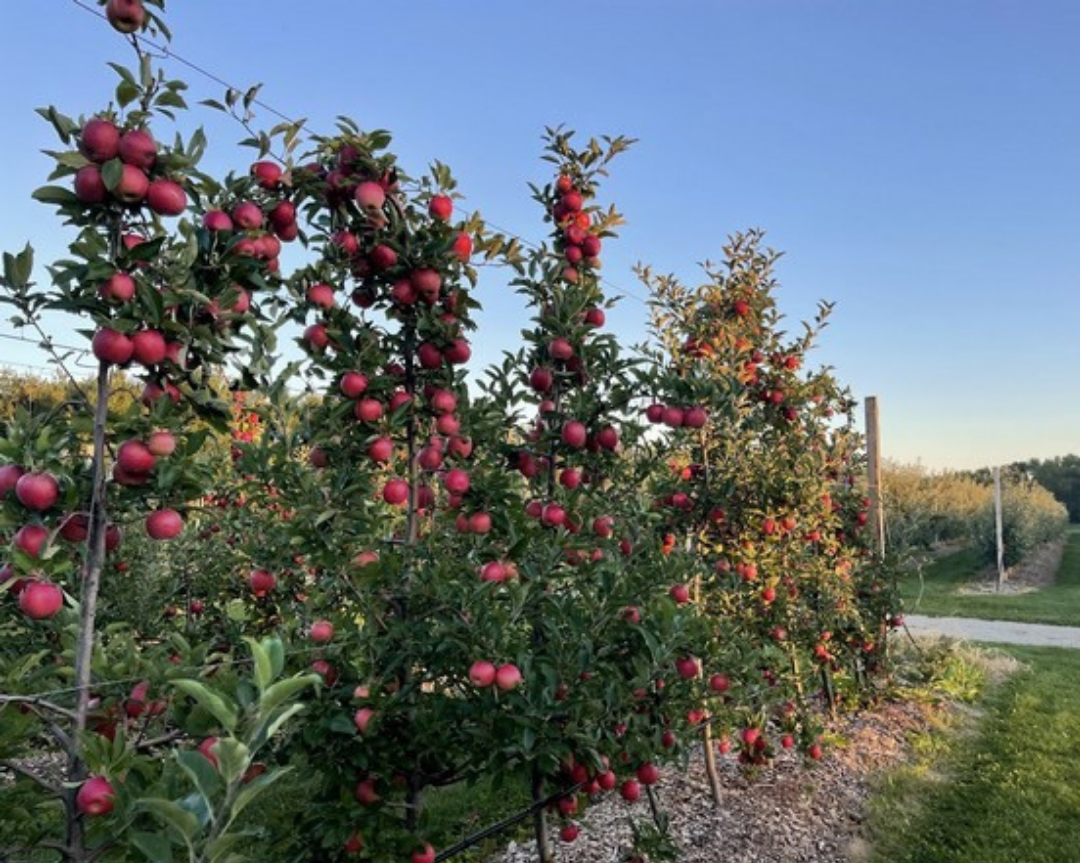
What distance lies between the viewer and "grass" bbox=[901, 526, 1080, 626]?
14.2m

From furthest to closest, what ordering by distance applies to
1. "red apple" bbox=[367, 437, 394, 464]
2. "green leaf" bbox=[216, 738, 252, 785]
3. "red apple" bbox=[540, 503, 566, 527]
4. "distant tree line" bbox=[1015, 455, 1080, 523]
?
"distant tree line" bbox=[1015, 455, 1080, 523], "red apple" bbox=[540, 503, 566, 527], "red apple" bbox=[367, 437, 394, 464], "green leaf" bbox=[216, 738, 252, 785]

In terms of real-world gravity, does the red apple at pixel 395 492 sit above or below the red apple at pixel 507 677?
above

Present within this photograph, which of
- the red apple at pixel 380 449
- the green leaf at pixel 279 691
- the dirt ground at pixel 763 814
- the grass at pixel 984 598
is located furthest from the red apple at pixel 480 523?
the grass at pixel 984 598

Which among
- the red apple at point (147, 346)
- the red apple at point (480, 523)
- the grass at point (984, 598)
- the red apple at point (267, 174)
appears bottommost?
the grass at point (984, 598)

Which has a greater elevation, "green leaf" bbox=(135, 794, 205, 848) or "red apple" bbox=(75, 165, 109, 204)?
"red apple" bbox=(75, 165, 109, 204)

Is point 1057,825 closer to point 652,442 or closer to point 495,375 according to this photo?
point 652,442

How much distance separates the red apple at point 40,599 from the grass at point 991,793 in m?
4.23

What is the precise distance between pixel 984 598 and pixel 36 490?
19.1 m

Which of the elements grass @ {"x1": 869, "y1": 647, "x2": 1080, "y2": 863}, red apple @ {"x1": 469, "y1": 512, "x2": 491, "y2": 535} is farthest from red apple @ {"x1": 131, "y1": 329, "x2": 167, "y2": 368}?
grass @ {"x1": 869, "y1": 647, "x2": 1080, "y2": 863}

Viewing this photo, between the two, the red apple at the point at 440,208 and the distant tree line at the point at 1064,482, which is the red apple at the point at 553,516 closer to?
the red apple at the point at 440,208

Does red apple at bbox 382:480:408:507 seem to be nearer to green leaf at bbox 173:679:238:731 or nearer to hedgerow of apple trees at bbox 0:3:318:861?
hedgerow of apple trees at bbox 0:3:318:861

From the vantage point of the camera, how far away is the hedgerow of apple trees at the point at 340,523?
1658mm

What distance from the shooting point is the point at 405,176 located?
8.96 ft

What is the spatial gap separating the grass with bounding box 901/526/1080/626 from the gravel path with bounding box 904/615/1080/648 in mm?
420
